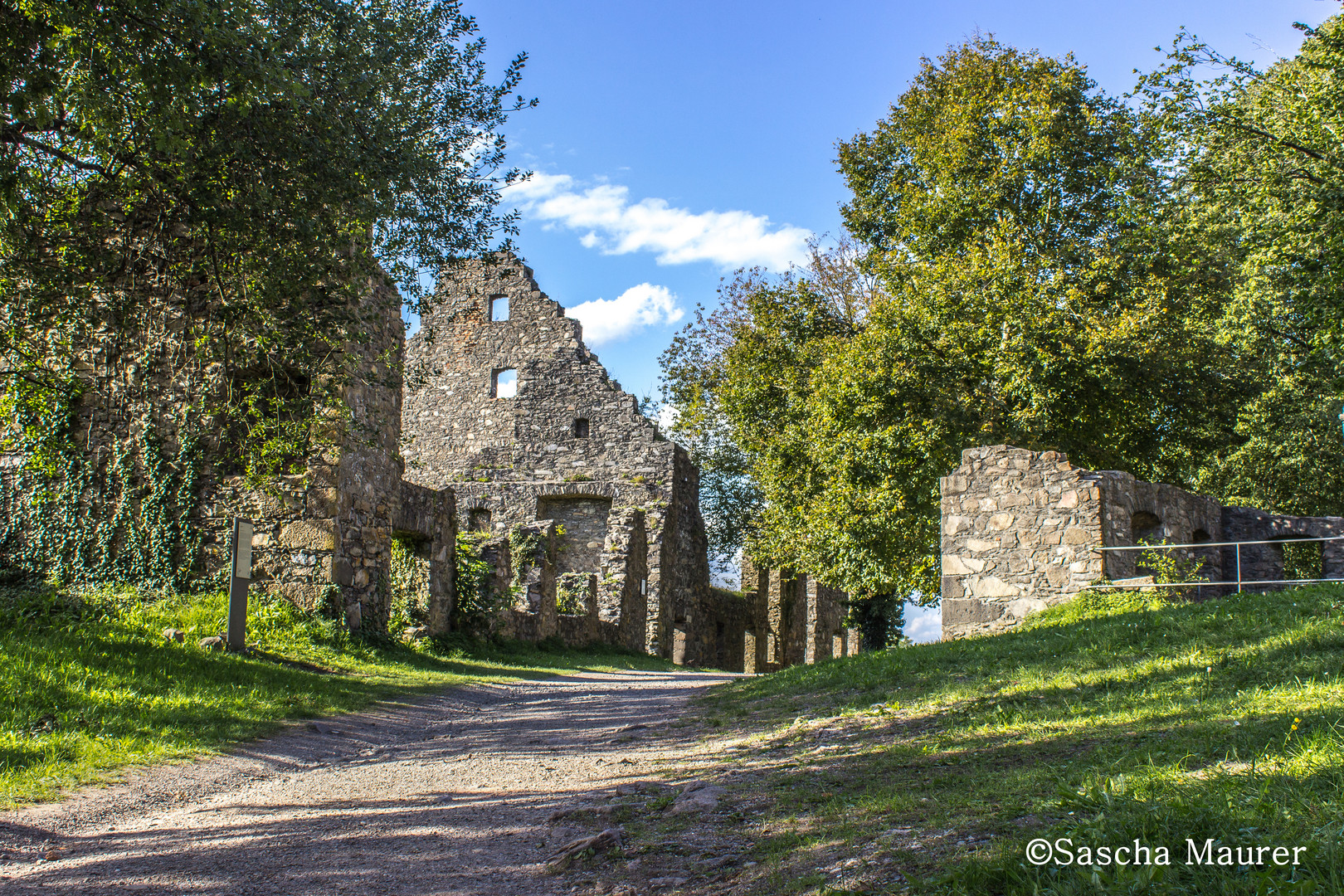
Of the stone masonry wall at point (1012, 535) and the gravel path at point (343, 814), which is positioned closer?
the gravel path at point (343, 814)

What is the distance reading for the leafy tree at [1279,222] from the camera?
14.2 m

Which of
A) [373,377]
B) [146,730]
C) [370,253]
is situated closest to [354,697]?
[146,730]

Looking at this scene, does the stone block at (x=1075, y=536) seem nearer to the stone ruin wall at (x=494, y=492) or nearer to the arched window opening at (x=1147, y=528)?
the arched window opening at (x=1147, y=528)

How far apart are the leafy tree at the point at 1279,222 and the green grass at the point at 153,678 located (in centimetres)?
1432

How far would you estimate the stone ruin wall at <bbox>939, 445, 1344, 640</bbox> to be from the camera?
10.9 m

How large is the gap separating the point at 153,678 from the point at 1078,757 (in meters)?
6.58

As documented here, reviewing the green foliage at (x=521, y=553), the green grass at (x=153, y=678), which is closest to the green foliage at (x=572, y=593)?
the green foliage at (x=521, y=553)

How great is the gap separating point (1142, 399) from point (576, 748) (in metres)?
14.6

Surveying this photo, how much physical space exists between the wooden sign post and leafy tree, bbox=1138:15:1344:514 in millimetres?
16292

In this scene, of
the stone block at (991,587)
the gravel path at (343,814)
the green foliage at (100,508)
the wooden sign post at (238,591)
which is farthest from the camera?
the stone block at (991,587)

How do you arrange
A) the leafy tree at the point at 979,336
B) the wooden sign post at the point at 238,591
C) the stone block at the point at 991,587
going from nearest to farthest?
1. the wooden sign post at the point at 238,591
2. the stone block at the point at 991,587
3. the leafy tree at the point at 979,336

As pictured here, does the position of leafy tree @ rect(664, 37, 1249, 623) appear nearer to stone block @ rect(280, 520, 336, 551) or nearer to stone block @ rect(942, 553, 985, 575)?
stone block @ rect(942, 553, 985, 575)

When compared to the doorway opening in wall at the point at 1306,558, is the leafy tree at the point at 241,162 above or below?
above

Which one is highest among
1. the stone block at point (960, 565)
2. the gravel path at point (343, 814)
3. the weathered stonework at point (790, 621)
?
the stone block at point (960, 565)
